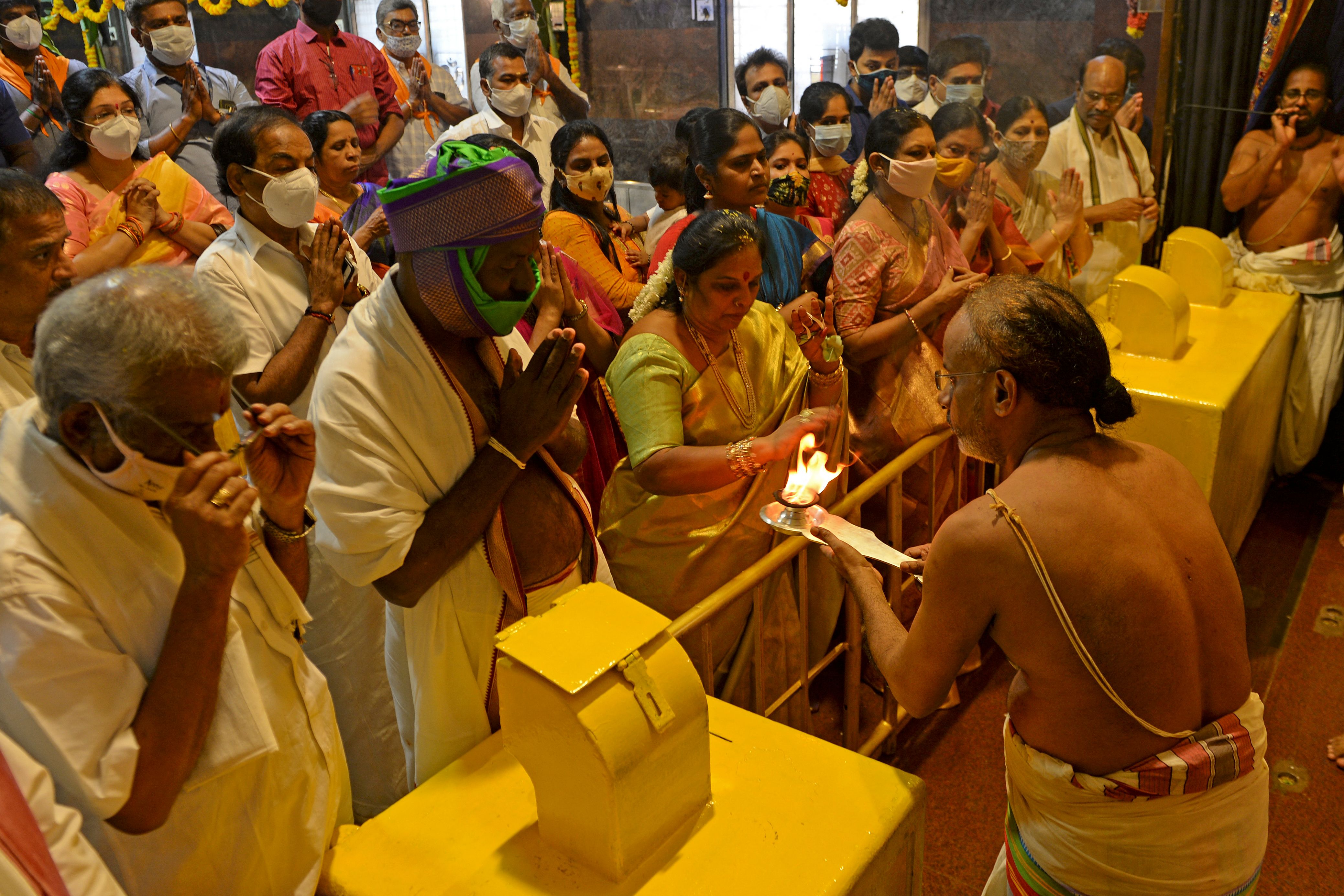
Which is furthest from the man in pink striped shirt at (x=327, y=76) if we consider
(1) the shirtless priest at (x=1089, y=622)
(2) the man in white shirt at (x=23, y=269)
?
(1) the shirtless priest at (x=1089, y=622)

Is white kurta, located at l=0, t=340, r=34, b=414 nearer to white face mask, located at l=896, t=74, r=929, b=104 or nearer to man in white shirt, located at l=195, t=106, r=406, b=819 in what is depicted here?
man in white shirt, located at l=195, t=106, r=406, b=819

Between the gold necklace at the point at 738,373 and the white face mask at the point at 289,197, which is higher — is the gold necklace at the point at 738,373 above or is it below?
below

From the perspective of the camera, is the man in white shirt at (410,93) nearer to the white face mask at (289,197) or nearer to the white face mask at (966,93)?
the white face mask at (966,93)

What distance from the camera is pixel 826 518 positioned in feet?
7.88

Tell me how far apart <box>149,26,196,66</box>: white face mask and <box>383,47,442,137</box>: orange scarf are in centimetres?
128

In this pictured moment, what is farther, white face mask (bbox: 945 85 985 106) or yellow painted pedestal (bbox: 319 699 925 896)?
white face mask (bbox: 945 85 985 106)

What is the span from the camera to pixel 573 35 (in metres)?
8.86

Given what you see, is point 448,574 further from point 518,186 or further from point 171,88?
point 171,88

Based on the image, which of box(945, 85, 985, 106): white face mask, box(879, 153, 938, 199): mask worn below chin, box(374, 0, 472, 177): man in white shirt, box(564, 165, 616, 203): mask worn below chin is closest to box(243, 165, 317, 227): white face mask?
box(564, 165, 616, 203): mask worn below chin

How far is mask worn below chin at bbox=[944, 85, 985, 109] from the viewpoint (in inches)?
233

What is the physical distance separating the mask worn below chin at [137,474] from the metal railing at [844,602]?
1.06m

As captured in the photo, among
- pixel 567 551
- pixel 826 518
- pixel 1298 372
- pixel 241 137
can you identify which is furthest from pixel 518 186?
pixel 1298 372

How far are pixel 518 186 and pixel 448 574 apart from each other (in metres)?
0.84

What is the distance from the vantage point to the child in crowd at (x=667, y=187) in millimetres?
5074
